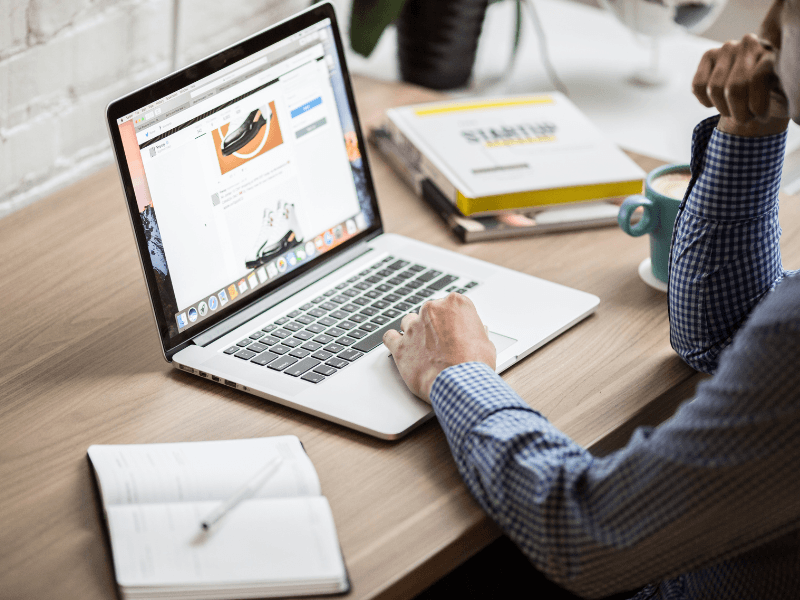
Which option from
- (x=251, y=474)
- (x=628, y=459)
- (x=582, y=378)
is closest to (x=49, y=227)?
(x=251, y=474)

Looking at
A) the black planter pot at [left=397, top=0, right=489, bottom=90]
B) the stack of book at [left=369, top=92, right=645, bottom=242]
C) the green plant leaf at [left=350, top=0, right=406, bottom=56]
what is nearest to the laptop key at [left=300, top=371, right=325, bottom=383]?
the stack of book at [left=369, top=92, right=645, bottom=242]

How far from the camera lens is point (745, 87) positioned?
2.71 feet

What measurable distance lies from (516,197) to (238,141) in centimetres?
40

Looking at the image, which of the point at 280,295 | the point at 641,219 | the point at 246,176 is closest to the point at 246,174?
the point at 246,176

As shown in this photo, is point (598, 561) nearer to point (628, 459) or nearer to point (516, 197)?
point (628, 459)

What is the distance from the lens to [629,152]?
1342mm

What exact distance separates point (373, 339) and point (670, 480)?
1.25 feet

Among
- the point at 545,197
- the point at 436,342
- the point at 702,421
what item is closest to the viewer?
the point at 702,421

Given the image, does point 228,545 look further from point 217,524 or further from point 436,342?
point 436,342

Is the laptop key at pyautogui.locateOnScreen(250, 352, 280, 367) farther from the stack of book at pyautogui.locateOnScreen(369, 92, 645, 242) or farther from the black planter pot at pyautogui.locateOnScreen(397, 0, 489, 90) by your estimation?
the black planter pot at pyautogui.locateOnScreen(397, 0, 489, 90)

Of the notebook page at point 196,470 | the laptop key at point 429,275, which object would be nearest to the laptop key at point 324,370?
the notebook page at point 196,470

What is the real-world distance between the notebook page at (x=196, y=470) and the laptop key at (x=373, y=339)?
0.16 m

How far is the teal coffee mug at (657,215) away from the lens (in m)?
1.02

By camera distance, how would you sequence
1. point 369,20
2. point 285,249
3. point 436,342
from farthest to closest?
point 369,20, point 285,249, point 436,342
